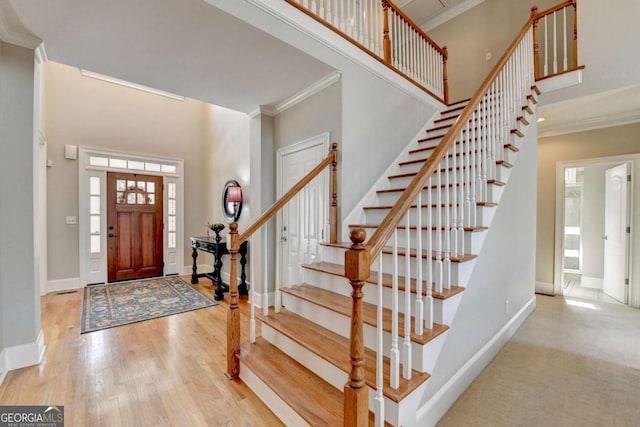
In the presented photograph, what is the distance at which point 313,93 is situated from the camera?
3.07m

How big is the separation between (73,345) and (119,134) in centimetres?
383

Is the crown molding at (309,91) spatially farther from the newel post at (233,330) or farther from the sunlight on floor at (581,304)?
the sunlight on floor at (581,304)

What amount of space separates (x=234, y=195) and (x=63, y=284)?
3071 mm

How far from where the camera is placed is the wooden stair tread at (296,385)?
1500 millimetres

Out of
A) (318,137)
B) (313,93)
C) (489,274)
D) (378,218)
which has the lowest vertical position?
(489,274)

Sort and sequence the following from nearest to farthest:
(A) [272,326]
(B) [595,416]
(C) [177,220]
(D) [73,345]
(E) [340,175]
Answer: (B) [595,416] → (A) [272,326] → (D) [73,345] → (E) [340,175] → (C) [177,220]

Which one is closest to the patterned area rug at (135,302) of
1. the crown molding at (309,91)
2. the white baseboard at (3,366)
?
the white baseboard at (3,366)

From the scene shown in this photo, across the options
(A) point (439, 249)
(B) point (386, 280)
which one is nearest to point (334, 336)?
(B) point (386, 280)

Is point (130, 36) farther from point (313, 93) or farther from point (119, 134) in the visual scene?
point (119, 134)

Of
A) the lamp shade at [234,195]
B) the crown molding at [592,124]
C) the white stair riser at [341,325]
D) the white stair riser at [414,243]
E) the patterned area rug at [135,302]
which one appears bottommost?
the patterned area rug at [135,302]

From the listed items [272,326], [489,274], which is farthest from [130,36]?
[489,274]

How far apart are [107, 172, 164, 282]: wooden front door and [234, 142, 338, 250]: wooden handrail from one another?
3896mm

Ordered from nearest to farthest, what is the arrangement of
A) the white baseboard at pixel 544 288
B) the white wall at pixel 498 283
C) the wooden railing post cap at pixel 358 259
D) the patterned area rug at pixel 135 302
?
1. the wooden railing post cap at pixel 358 259
2. the white wall at pixel 498 283
3. the patterned area rug at pixel 135 302
4. the white baseboard at pixel 544 288

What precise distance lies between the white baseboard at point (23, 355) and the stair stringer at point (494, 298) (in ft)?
9.47
